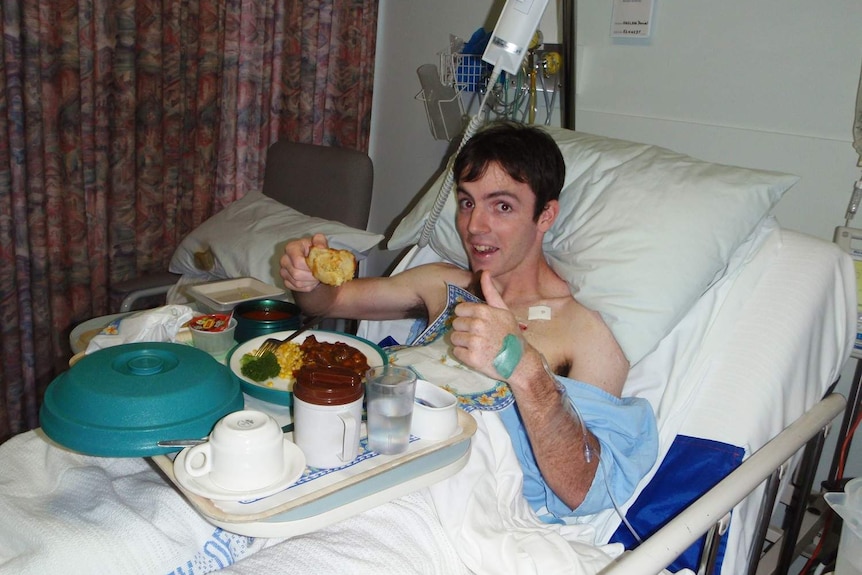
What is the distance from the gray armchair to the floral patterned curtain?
0.65 ft

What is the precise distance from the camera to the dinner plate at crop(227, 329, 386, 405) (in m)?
1.25

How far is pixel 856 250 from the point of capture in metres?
1.72

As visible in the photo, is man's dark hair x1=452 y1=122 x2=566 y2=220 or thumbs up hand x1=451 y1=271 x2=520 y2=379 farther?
man's dark hair x1=452 y1=122 x2=566 y2=220

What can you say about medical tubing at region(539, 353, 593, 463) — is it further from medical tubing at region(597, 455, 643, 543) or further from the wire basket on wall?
the wire basket on wall

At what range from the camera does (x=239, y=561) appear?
105 centimetres

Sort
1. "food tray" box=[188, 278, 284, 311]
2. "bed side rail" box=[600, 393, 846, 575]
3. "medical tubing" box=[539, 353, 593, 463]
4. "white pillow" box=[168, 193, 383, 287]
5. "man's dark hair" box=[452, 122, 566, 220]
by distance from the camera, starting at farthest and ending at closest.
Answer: "white pillow" box=[168, 193, 383, 287]
"food tray" box=[188, 278, 284, 311]
"man's dark hair" box=[452, 122, 566, 220]
"medical tubing" box=[539, 353, 593, 463]
"bed side rail" box=[600, 393, 846, 575]

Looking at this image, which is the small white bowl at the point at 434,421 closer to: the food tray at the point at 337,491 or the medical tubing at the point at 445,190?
the food tray at the point at 337,491

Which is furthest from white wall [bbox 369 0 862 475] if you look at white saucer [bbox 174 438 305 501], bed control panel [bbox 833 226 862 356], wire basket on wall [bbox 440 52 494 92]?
white saucer [bbox 174 438 305 501]

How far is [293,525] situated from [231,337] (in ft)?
2.12

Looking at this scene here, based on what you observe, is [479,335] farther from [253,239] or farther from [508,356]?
[253,239]

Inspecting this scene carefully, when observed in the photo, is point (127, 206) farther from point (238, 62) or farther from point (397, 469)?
point (397, 469)

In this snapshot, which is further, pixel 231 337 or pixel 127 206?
pixel 127 206

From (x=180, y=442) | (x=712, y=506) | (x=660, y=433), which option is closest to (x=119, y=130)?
(x=180, y=442)

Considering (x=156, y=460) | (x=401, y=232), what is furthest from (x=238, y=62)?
(x=156, y=460)
